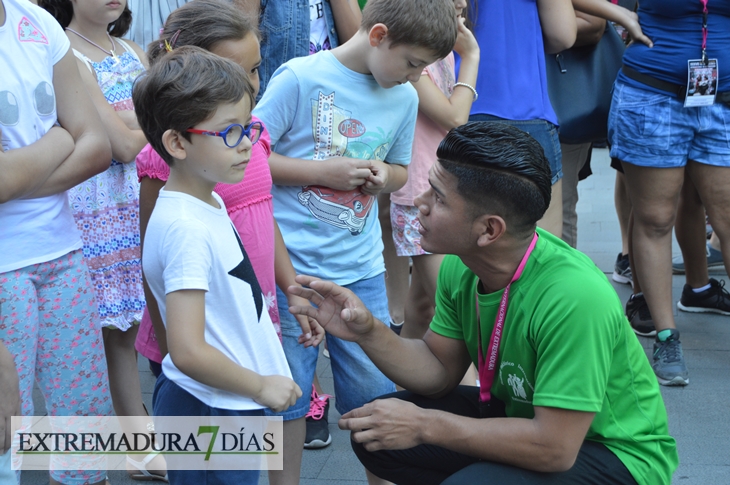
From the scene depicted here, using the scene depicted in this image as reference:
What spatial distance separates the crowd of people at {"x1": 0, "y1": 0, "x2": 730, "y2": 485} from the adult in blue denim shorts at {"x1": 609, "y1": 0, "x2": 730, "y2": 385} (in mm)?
896

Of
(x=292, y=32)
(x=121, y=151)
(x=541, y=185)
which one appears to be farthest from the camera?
(x=292, y=32)

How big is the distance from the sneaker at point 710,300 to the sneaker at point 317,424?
87.9 inches

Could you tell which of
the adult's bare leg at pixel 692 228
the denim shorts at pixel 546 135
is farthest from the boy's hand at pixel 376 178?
the adult's bare leg at pixel 692 228

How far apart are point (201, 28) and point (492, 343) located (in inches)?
45.7

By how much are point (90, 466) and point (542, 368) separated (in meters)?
1.36

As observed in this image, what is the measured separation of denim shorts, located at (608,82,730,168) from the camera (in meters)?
3.42

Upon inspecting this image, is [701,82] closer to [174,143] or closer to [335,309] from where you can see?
[335,309]

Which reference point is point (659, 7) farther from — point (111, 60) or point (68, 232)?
point (68, 232)

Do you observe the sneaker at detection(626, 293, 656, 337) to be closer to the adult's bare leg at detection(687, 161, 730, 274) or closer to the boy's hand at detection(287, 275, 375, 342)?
the adult's bare leg at detection(687, 161, 730, 274)

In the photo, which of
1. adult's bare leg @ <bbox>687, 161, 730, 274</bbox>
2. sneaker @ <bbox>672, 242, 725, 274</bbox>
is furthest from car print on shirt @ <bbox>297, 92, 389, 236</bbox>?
sneaker @ <bbox>672, 242, 725, 274</bbox>

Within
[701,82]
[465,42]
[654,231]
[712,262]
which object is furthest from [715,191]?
[712,262]

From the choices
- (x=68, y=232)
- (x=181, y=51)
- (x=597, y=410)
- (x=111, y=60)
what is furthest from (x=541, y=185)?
(x=111, y=60)

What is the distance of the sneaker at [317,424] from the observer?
10.3 feet

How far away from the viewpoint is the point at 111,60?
2.85m
